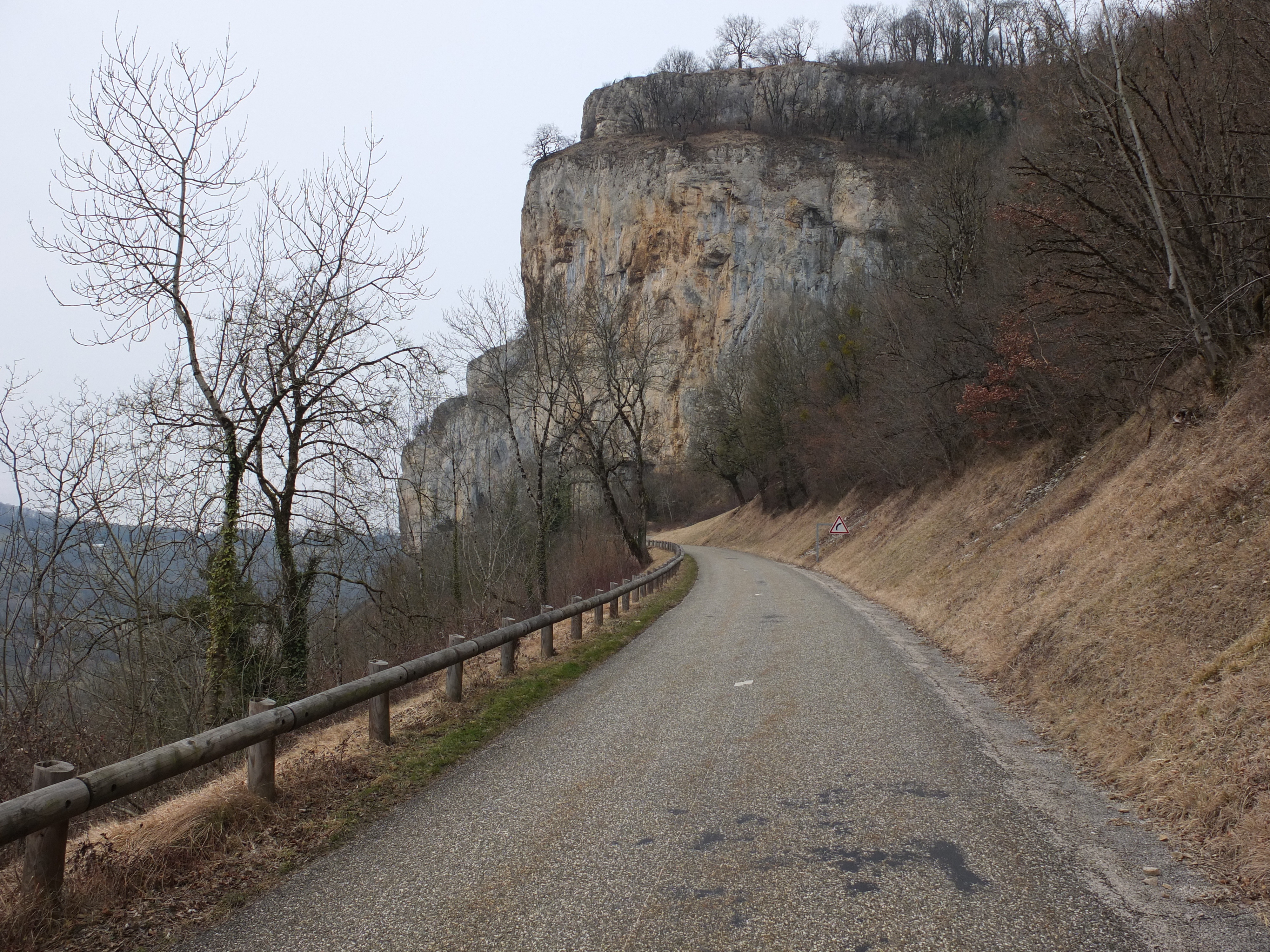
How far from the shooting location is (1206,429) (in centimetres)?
1055

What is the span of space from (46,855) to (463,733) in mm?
3667

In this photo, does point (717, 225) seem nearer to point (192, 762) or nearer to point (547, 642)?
point (547, 642)

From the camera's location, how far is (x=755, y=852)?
418 centimetres

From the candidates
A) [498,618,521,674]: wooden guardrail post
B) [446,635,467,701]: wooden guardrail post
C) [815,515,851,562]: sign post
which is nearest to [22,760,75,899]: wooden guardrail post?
[446,635,467,701]: wooden guardrail post

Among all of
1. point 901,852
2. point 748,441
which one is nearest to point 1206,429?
point 901,852

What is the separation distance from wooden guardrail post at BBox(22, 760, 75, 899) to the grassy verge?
0.07 m

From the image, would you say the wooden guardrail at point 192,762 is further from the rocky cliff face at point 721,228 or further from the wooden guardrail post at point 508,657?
the rocky cliff face at point 721,228

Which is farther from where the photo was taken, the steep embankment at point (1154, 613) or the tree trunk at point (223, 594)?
the tree trunk at point (223, 594)

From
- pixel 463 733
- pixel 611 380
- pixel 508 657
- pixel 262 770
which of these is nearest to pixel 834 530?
pixel 611 380

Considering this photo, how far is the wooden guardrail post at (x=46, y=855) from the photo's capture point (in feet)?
12.3

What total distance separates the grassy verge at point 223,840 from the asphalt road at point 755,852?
27 cm

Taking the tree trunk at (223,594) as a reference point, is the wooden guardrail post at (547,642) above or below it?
below

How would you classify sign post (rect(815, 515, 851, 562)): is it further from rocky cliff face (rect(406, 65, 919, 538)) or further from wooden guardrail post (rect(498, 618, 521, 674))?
rocky cliff face (rect(406, 65, 919, 538))

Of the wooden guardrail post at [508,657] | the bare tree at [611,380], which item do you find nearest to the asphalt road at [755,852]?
the wooden guardrail post at [508,657]
